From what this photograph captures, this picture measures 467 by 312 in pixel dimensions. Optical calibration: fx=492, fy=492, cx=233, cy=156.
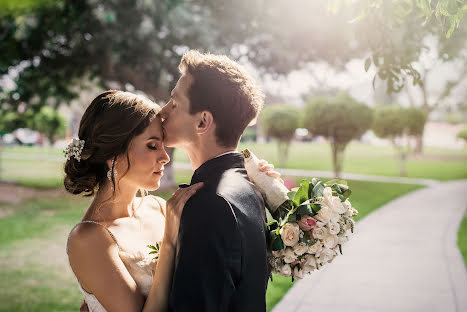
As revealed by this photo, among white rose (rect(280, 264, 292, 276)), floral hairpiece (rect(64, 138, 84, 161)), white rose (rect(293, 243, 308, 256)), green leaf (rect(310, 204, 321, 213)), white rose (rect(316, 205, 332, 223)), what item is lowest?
white rose (rect(280, 264, 292, 276))

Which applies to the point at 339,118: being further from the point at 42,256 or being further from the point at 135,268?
the point at 135,268

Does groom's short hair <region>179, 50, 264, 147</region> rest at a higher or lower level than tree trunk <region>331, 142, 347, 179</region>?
higher

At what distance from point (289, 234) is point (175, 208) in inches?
26.3

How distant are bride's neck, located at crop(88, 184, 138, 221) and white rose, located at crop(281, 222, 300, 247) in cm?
93

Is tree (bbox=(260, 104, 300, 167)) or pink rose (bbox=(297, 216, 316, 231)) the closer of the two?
pink rose (bbox=(297, 216, 316, 231))

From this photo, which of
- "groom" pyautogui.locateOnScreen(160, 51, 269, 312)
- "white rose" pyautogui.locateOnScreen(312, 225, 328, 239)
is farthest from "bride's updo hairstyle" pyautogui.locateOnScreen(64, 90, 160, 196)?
"white rose" pyautogui.locateOnScreen(312, 225, 328, 239)

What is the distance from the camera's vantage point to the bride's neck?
270cm

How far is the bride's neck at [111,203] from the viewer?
2695 millimetres

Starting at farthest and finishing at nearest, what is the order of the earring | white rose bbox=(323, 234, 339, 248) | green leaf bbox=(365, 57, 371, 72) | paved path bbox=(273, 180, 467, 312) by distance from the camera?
paved path bbox=(273, 180, 467, 312) → green leaf bbox=(365, 57, 371, 72) → the earring → white rose bbox=(323, 234, 339, 248)

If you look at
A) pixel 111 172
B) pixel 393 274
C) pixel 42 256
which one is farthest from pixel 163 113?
pixel 42 256

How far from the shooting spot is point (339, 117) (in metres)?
19.4

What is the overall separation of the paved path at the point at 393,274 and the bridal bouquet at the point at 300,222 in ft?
11.1

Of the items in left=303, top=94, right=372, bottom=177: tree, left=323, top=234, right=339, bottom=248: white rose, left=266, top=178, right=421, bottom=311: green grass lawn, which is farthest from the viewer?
left=303, top=94, right=372, bottom=177: tree

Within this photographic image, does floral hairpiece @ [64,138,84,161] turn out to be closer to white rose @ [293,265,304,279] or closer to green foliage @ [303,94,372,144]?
white rose @ [293,265,304,279]
